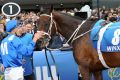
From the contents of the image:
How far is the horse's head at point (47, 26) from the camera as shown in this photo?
291 inches

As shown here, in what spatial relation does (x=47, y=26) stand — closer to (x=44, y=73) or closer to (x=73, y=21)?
(x=73, y=21)

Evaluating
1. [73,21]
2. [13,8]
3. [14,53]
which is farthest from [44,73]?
[13,8]

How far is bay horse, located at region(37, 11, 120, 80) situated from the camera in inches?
274

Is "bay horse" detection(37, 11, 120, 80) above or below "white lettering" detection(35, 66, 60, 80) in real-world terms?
above

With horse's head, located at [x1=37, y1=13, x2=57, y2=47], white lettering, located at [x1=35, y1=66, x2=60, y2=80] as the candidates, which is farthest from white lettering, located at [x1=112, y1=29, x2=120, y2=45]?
white lettering, located at [x1=35, y1=66, x2=60, y2=80]

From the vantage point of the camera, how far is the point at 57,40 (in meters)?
8.79

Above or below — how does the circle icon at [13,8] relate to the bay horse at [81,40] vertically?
above

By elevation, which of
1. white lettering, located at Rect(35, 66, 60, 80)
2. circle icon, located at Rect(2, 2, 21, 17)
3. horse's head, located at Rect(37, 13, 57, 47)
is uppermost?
circle icon, located at Rect(2, 2, 21, 17)

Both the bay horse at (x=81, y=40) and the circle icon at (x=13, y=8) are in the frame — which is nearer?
the bay horse at (x=81, y=40)

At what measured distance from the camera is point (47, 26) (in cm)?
740

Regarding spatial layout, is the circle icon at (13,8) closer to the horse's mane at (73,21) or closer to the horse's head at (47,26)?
the horse's head at (47,26)

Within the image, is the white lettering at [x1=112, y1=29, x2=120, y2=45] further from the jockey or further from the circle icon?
the circle icon

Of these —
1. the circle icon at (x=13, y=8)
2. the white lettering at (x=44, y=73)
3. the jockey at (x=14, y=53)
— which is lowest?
the white lettering at (x=44, y=73)

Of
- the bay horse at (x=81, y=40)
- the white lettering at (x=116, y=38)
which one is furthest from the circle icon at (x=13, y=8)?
the white lettering at (x=116, y=38)
